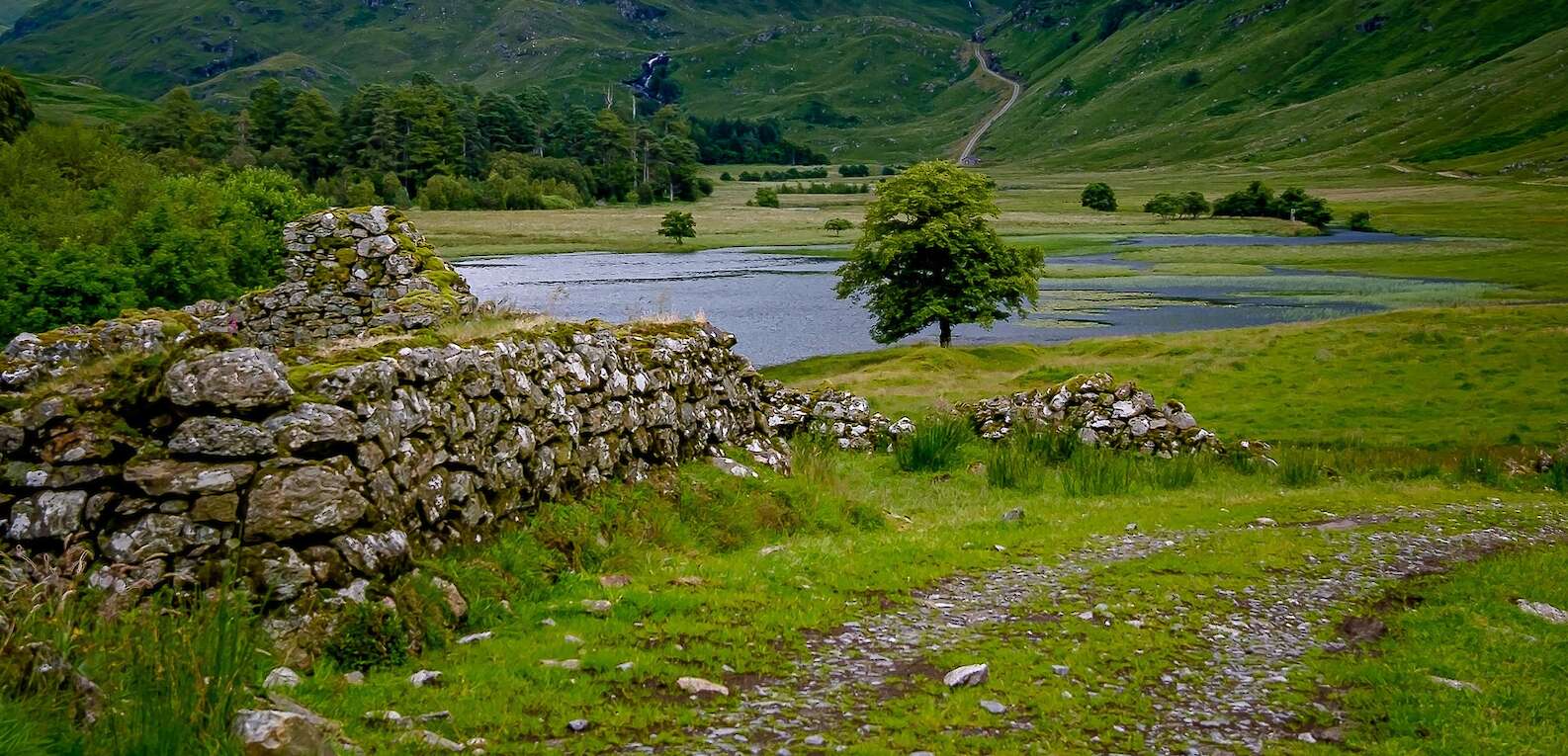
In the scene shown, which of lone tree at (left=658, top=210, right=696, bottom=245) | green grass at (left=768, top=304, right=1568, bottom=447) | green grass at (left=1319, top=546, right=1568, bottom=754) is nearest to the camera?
green grass at (left=1319, top=546, right=1568, bottom=754)

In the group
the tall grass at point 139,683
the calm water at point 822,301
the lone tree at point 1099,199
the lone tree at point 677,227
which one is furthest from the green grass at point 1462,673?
the lone tree at point 1099,199

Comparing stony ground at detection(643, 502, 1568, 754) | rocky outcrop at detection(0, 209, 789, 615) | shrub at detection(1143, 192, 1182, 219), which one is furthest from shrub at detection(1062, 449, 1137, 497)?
shrub at detection(1143, 192, 1182, 219)

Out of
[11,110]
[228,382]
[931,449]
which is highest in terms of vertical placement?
[11,110]

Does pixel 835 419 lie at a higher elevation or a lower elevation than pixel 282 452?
lower

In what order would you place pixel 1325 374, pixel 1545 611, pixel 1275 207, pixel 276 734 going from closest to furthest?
pixel 276 734
pixel 1545 611
pixel 1325 374
pixel 1275 207

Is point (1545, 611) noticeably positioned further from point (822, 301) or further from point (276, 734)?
point (822, 301)

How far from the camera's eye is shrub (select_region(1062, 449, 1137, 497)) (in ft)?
74.4

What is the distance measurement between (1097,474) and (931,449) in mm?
4144

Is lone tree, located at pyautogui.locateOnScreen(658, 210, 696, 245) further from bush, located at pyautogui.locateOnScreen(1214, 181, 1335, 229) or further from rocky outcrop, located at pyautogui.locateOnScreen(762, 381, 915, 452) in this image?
rocky outcrop, located at pyautogui.locateOnScreen(762, 381, 915, 452)

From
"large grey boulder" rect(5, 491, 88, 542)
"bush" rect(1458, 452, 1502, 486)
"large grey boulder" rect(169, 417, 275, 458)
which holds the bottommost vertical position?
"bush" rect(1458, 452, 1502, 486)

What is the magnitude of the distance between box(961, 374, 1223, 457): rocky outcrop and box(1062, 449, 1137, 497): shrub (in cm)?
219

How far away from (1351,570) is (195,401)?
15.0 m

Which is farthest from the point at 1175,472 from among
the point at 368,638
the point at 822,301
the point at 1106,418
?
the point at 822,301

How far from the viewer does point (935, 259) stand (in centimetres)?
6100
